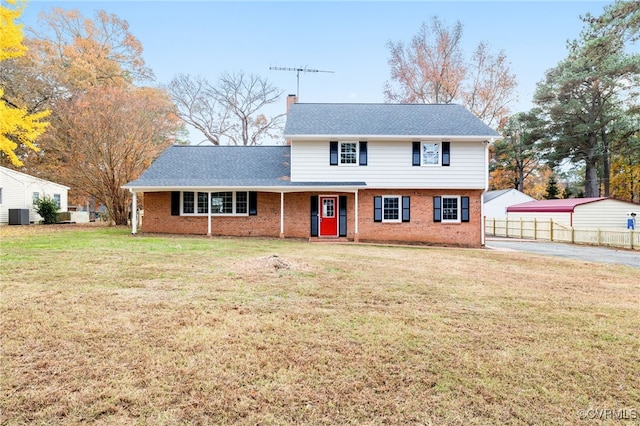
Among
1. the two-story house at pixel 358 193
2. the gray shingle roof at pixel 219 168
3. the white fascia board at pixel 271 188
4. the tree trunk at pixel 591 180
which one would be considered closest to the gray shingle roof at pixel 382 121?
the two-story house at pixel 358 193

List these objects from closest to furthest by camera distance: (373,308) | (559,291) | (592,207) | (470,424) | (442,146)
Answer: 1. (470,424)
2. (373,308)
3. (559,291)
4. (442,146)
5. (592,207)

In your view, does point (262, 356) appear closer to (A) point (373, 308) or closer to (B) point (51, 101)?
(A) point (373, 308)

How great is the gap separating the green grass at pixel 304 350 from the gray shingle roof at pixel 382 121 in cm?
1087

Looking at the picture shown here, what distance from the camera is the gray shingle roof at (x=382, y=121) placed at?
54.2 ft

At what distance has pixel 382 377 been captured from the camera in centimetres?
Answer: 313

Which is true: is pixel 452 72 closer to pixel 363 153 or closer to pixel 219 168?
pixel 363 153

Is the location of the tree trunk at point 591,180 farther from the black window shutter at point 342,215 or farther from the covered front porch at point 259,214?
the covered front porch at point 259,214

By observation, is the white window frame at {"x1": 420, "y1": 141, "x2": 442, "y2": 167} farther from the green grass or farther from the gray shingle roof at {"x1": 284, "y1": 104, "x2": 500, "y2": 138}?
the green grass

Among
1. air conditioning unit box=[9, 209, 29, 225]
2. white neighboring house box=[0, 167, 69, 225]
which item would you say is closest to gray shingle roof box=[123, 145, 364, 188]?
air conditioning unit box=[9, 209, 29, 225]

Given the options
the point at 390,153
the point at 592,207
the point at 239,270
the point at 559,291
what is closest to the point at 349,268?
the point at 239,270

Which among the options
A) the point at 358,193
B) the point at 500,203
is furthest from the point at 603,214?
the point at 358,193

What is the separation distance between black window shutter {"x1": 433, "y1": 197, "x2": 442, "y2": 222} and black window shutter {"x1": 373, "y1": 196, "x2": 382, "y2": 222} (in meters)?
2.51

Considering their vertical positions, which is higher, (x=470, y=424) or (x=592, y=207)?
(x=592, y=207)

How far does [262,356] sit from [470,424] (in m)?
1.87
